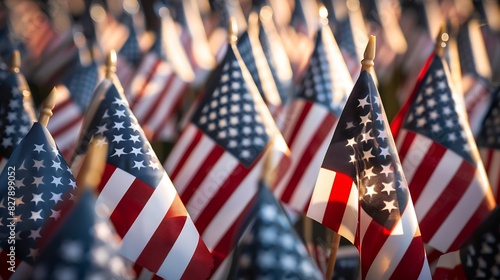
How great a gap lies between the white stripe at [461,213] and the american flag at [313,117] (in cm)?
104

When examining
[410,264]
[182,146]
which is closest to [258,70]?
[182,146]

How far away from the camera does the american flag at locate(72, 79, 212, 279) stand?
3152mm

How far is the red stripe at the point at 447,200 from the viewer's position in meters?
3.70

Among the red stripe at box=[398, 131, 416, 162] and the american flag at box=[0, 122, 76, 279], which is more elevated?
the red stripe at box=[398, 131, 416, 162]

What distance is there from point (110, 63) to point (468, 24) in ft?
18.4

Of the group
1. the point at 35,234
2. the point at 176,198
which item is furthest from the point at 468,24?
the point at 35,234

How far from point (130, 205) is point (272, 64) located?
351 cm

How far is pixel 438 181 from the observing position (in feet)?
12.4

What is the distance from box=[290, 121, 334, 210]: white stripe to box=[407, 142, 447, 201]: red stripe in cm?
82

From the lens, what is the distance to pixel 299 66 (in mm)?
8086

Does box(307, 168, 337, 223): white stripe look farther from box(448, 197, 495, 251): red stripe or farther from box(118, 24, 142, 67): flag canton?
box(118, 24, 142, 67): flag canton

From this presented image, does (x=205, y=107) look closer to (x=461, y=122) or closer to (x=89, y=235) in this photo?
(x=461, y=122)

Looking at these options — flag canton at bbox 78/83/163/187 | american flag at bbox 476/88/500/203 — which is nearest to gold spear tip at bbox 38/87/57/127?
flag canton at bbox 78/83/163/187

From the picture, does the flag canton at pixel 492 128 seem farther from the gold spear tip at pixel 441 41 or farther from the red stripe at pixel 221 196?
the red stripe at pixel 221 196
